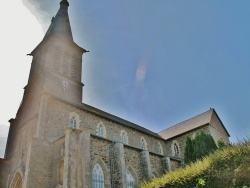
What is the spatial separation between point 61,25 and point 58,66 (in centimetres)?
758

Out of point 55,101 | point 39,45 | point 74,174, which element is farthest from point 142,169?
point 39,45

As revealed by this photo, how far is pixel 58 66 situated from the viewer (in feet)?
86.2

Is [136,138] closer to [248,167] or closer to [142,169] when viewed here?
[142,169]

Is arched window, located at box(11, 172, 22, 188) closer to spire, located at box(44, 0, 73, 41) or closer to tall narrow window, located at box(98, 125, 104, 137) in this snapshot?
tall narrow window, located at box(98, 125, 104, 137)

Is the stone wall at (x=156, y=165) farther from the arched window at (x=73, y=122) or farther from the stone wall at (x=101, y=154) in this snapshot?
the arched window at (x=73, y=122)

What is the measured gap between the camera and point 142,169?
21.1 metres

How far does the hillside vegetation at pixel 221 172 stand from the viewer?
30.5 feet

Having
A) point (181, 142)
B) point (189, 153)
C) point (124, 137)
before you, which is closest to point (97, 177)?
point (189, 153)

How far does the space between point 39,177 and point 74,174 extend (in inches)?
126

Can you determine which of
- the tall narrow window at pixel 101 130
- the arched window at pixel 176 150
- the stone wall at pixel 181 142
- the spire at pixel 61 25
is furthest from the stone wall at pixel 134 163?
the spire at pixel 61 25

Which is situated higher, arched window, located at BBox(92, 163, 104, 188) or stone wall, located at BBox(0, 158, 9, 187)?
stone wall, located at BBox(0, 158, 9, 187)

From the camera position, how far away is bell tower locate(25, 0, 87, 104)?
24266 millimetres

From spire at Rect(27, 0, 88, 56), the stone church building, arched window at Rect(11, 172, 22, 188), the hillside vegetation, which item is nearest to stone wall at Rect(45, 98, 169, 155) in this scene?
the stone church building

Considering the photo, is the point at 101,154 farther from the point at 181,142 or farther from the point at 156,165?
the point at 181,142
